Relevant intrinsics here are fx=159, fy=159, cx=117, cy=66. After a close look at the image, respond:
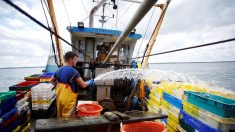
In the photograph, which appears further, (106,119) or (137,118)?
(137,118)

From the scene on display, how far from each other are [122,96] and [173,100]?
3.75 meters

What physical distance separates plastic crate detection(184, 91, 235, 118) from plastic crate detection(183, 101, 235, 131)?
6 cm

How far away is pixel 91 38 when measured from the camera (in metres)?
8.64

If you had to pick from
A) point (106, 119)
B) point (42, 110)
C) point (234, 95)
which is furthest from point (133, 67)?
point (106, 119)

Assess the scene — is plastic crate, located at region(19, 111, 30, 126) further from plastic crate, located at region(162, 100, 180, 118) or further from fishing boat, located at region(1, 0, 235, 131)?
plastic crate, located at region(162, 100, 180, 118)

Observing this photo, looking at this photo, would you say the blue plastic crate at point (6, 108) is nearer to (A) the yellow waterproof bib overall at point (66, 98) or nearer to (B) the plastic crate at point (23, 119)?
(B) the plastic crate at point (23, 119)

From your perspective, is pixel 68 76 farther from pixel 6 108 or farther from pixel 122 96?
pixel 122 96

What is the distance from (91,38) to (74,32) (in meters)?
1.25

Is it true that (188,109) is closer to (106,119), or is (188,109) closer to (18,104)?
(106,119)

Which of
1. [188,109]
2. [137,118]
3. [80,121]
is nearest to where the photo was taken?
[80,121]

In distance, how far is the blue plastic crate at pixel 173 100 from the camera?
3377mm

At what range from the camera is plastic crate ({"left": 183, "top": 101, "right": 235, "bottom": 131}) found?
221 cm

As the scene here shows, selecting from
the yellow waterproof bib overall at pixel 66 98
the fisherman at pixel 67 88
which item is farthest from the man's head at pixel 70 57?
the yellow waterproof bib overall at pixel 66 98

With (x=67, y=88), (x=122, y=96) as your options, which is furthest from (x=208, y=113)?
(x=122, y=96)
